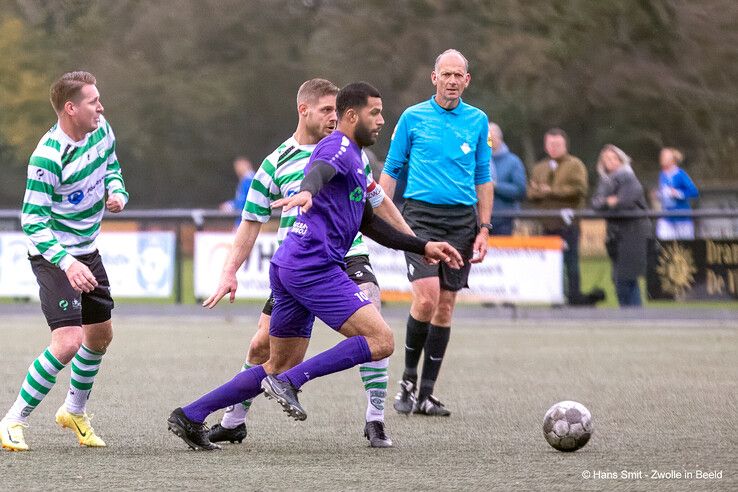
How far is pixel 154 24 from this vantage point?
146ft

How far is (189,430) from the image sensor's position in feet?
23.6

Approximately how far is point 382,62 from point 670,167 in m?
22.9

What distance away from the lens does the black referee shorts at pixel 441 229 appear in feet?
30.2

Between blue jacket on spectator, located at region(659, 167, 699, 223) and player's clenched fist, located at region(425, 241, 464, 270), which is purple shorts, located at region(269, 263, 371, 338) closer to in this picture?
player's clenched fist, located at region(425, 241, 464, 270)

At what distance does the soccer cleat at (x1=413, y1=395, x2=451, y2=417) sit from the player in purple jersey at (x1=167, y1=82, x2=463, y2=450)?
198 centimetres

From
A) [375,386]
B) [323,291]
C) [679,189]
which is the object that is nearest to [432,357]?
[375,386]

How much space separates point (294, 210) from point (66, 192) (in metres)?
1.16

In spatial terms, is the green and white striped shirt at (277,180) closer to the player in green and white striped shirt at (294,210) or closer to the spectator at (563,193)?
the player in green and white striped shirt at (294,210)

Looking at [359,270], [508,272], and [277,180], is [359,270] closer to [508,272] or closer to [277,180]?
[277,180]

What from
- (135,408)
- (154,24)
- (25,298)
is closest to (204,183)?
(154,24)

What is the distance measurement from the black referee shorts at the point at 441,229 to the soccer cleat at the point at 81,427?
245 cm

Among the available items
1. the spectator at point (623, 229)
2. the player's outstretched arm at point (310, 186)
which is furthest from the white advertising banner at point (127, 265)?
the player's outstretched arm at point (310, 186)

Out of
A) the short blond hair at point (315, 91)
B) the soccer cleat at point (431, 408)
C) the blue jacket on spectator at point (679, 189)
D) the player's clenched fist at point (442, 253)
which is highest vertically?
the short blond hair at point (315, 91)

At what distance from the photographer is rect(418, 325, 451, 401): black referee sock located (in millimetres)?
9195
